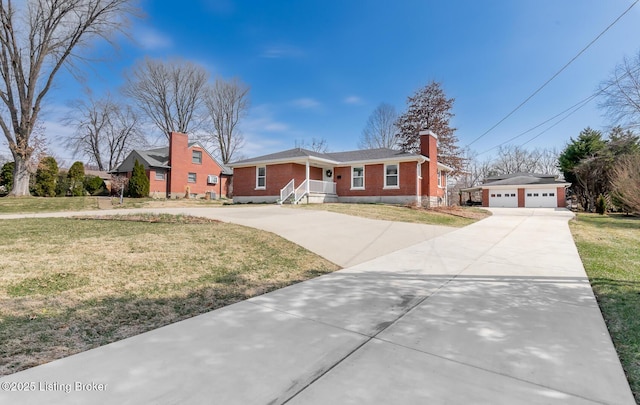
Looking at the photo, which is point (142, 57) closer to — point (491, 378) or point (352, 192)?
point (352, 192)

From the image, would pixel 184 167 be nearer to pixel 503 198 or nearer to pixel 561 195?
pixel 503 198

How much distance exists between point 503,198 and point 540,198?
3.18 m

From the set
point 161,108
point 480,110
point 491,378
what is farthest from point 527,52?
point 161,108

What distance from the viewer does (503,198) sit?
3123cm

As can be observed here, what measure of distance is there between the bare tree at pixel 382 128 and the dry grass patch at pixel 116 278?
3129 cm

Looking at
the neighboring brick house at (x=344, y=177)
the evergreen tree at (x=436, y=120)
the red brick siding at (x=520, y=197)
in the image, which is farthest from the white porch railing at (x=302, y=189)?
the red brick siding at (x=520, y=197)

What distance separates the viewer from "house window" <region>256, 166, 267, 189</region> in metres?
20.4

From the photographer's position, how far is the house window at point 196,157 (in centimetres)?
2944

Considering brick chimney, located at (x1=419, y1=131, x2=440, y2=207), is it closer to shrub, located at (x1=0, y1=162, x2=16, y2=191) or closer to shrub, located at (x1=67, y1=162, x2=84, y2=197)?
shrub, located at (x1=67, y1=162, x2=84, y2=197)

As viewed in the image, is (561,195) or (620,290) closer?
(620,290)

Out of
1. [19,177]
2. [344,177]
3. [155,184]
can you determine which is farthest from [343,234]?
[155,184]

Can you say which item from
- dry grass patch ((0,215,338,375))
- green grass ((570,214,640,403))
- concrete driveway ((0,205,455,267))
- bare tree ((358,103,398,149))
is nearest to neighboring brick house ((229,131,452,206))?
concrete driveway ((0,205,455,267))

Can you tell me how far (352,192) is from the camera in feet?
66.9

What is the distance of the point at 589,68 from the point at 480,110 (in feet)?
29.6
